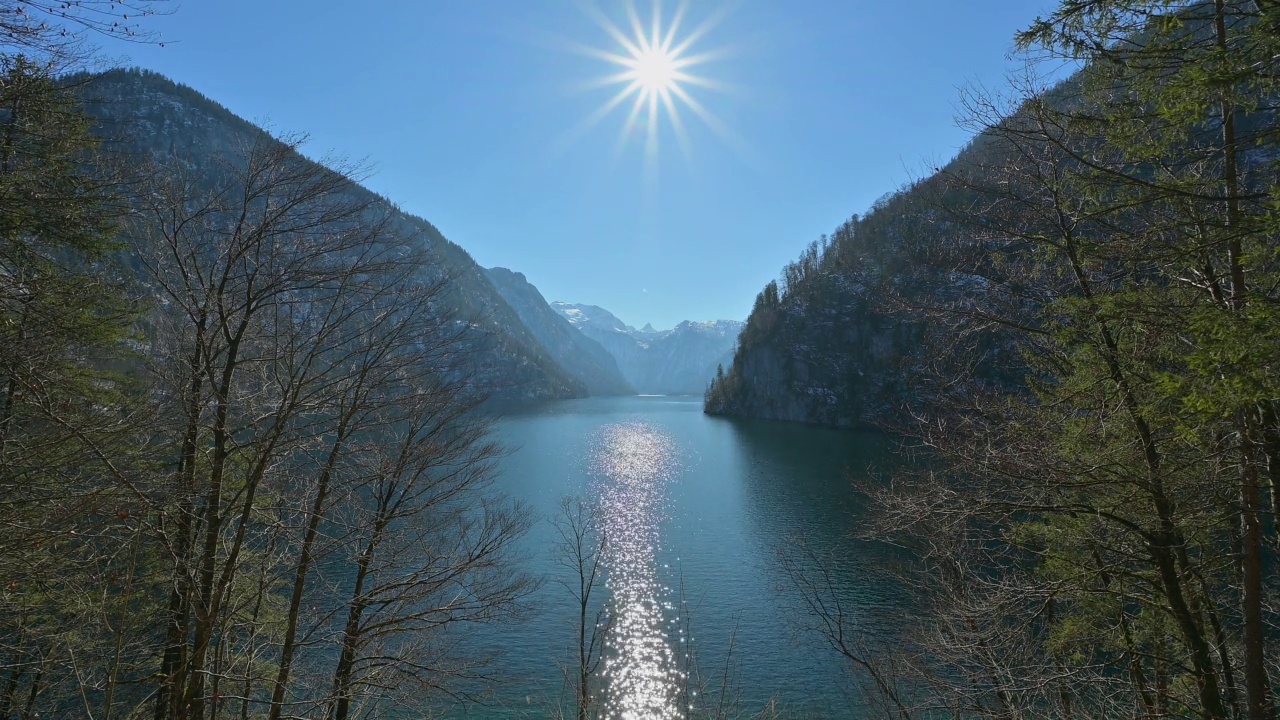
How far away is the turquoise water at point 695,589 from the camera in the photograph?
17203 mm

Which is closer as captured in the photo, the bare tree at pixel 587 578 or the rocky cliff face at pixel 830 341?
the bare tree at pixel 587 578

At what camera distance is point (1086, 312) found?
602 cm

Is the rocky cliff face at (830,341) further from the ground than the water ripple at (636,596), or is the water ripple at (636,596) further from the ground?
the rocky cliff face at (830,341)

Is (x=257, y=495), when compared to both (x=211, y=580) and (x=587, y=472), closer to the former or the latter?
(x=211, y=580)

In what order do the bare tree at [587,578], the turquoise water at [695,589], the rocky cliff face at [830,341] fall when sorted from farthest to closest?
the rocky cliff face at [830,341] → the bare tree at [587,578] → the turquoise water at [695,589]

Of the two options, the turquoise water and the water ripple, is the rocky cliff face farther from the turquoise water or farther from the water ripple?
the water ripple

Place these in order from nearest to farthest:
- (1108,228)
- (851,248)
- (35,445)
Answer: (35,445) → (1108,228) → (851,248)

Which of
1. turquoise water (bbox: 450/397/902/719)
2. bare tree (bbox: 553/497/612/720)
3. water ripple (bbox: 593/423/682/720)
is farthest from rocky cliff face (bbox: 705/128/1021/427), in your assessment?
bare tree (bbox: 553/497/612/720)

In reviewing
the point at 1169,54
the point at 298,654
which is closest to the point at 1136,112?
the point at 1169,54

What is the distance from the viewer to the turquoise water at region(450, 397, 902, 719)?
56.4ft

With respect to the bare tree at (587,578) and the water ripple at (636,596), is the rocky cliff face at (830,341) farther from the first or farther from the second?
the bare tree at (587,578)

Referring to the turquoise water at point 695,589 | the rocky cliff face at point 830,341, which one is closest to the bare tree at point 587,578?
the turquoise water at point 695,589

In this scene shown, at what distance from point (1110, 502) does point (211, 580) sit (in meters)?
9.93

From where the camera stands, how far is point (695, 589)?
24547 mm
